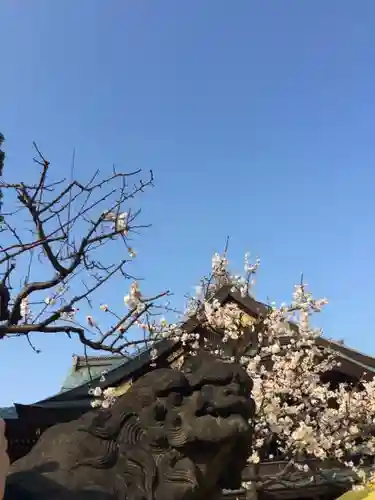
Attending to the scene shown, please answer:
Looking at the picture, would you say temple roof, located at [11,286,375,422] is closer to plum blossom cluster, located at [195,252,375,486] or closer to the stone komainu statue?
plum blossom cluster, located at [195,252,375,486]

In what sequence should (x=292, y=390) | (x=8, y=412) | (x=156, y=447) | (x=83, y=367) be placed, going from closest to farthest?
(x=156, y=447)
(x=292, y=390)
(x=8, y=412)
(x=83, y=367)

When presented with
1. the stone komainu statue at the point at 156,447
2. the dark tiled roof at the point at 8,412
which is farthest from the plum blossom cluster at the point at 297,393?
the stone komainu statue at the point at 156,447

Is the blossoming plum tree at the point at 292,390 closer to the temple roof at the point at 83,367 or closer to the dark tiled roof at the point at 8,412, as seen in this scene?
the dark tiled roof at the point at 8,412

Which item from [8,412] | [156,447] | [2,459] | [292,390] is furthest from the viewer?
[8,412]

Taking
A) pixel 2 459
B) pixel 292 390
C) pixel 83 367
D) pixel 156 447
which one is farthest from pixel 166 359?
pixel 2 459

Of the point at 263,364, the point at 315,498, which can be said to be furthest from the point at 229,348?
the point at 315,498

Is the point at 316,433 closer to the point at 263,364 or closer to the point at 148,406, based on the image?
the point at 263,364

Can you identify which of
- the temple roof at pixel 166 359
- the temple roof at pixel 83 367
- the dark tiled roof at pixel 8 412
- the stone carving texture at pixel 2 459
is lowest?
the stone carving texture at pixel 2 459

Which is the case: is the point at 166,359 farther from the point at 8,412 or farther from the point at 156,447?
the point at 156,447

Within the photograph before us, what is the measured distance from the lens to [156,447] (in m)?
1.92

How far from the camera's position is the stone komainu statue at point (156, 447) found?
184 cm

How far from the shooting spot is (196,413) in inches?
75.7

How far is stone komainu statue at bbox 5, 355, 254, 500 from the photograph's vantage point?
1841 millimetres

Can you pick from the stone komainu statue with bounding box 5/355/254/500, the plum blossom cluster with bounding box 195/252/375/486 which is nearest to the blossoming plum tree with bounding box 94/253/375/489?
the plum blossom cluster with bounding box 195/252/375/486
